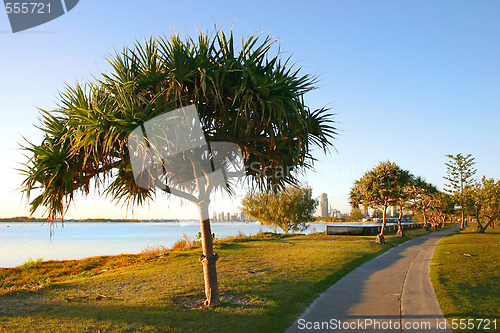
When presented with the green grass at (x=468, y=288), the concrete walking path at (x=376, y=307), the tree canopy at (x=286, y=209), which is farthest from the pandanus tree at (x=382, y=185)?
the concrete walking path at (x=376, y=307)

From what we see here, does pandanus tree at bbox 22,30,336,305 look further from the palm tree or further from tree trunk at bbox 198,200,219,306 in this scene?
the palm tree

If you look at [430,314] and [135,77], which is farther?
[135,77]

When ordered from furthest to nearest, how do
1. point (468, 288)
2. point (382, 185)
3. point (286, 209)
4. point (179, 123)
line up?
point (286, 209)
point (382, 185)
point (468, 288)
point (179, 123)

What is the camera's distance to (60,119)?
7828 mm

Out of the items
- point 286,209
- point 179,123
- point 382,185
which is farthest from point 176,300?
point 286,209

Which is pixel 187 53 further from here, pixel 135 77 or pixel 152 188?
A: pixel 152 188

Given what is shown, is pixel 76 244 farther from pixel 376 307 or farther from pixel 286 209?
pixel 376 307

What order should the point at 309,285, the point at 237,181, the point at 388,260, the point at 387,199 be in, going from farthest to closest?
1. the point at 387,199
2. the point at 388,260
3. the point at 309,285
4. the point at 237,181

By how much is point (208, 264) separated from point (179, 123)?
10.5 ft

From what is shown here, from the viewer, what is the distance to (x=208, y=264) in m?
7.71

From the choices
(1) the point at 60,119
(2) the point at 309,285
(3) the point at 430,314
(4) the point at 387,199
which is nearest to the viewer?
(3) the point at 430,314

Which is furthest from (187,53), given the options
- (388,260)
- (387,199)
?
(387,199)

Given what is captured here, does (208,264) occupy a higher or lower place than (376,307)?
higher

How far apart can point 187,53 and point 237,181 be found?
3.23 metres
